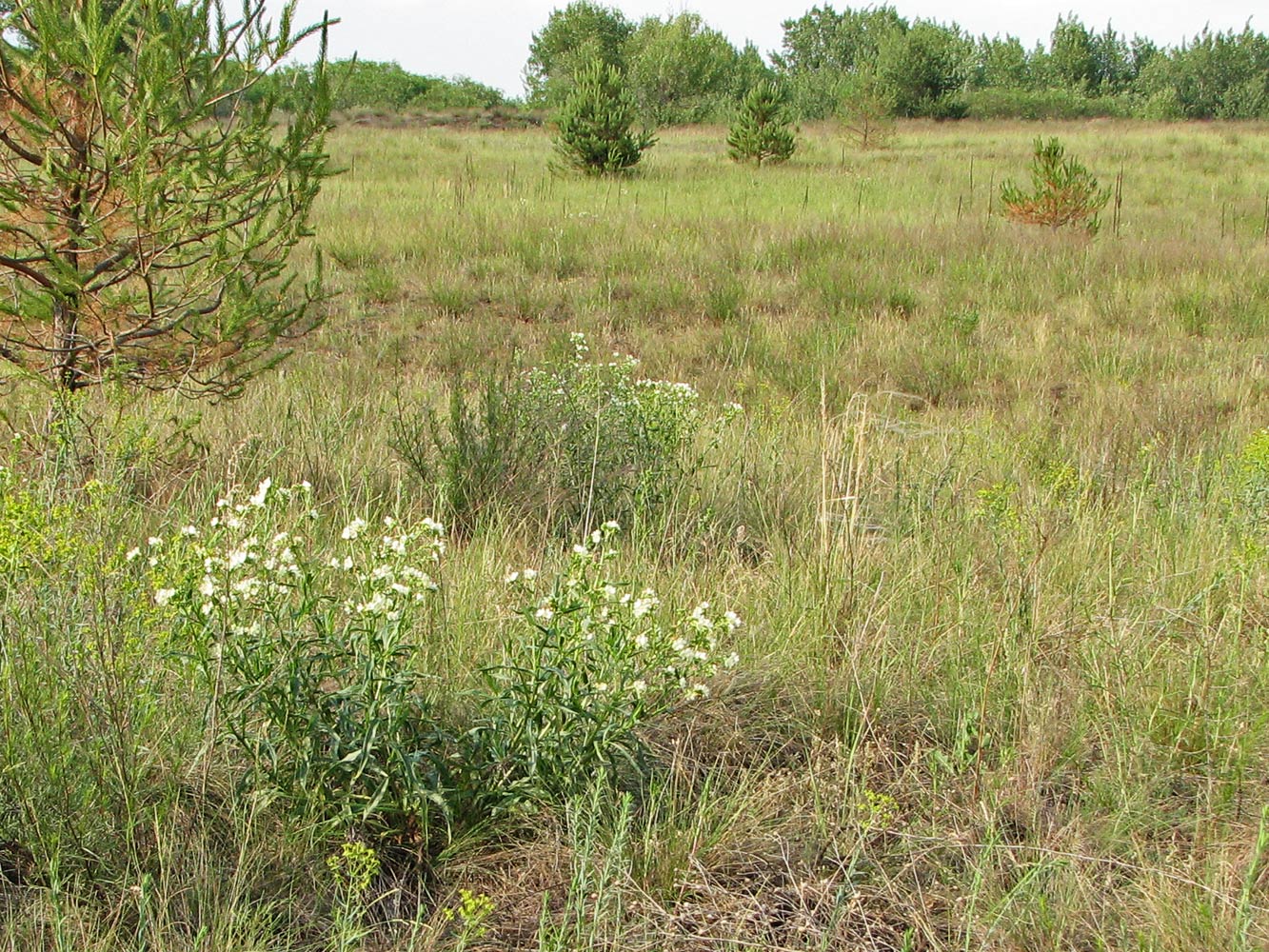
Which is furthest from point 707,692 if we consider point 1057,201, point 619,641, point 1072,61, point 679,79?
point 1072,61

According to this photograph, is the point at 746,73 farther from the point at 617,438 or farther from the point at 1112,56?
the point at 617,438

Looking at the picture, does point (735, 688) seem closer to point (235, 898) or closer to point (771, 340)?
point (235, 898)

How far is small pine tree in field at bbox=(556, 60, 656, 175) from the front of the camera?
1616 centimetres

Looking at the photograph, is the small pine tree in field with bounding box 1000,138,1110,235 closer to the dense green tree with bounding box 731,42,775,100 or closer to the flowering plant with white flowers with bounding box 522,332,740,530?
the flowering plant with white flowers with bounding box 522,332,740,530

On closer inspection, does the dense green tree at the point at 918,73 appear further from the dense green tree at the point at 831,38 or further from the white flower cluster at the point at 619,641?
the white flower cluster at the point at 619,641

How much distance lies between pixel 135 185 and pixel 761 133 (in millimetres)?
16751

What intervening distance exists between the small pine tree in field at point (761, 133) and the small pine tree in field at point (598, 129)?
282cm

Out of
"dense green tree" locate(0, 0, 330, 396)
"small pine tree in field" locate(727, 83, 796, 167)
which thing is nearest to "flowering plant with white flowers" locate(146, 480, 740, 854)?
"dense green tree" locate(0, 0, 330, 396)

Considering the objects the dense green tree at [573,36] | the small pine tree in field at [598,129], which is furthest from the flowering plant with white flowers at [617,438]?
the dense green tree at [573,36]

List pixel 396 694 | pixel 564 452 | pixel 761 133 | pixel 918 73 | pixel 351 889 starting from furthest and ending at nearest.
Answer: pixel 918 73 < pixel 761 133 < pixel 564 452 < pixel 396 694 < pixel 351 889

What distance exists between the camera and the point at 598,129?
16172mm

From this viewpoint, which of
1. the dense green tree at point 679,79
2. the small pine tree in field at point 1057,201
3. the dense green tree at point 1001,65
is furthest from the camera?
the dense green tree at point 1001,65

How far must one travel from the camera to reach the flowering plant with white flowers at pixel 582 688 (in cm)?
191

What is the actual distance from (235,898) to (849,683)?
138 cm
